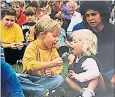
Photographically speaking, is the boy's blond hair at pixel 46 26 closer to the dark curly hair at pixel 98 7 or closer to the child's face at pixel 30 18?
the child's face at pixel 30 18

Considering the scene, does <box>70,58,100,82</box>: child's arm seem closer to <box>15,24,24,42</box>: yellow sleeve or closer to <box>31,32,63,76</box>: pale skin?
Result: <box>31,32,63,76</box>: pale skin

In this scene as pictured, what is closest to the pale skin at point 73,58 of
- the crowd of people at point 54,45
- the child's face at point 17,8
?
the crowd of people at point 54,45

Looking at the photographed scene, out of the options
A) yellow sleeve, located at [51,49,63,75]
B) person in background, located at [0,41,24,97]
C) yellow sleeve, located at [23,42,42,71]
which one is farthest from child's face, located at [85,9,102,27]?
person in background, located at [0,41,24,97]

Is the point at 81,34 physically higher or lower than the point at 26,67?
higher

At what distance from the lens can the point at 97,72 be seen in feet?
10.5

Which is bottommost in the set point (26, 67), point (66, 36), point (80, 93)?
point (80, 93)

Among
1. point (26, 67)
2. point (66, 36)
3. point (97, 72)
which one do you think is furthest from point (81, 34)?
point (26, 67)

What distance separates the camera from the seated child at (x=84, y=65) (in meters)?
3.18

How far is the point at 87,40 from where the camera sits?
318cm

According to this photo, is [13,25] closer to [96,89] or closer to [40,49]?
[40,49]

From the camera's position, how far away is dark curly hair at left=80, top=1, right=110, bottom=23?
3127 millimetres

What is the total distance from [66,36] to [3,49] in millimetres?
555

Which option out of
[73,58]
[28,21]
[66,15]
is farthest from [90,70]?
[28,21]

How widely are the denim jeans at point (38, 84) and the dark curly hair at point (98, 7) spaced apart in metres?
0.61
